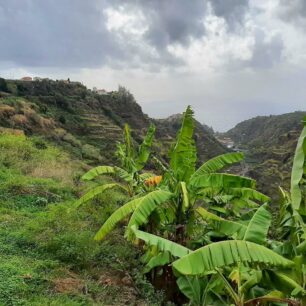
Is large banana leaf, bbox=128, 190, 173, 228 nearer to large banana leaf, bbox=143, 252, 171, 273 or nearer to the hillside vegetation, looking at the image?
the hillside vegetation

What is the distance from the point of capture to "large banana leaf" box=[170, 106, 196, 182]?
7660 millimetres

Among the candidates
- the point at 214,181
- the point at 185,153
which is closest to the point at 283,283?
the point at 214,181

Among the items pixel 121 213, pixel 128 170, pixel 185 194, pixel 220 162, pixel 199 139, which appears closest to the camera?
pixel 185 194

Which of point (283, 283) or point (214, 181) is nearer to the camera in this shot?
point (283, 283)

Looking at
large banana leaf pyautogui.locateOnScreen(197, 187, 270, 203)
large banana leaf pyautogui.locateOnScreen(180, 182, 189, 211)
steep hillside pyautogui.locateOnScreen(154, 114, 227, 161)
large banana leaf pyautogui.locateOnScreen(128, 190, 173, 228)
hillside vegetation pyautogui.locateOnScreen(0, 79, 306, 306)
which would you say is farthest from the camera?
steep hillside pyautogui.locateOnScreen(154, 114, 227, 161)

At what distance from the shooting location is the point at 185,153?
25.2 ft

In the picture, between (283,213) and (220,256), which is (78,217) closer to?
(283,213)

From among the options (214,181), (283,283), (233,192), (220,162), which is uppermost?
(220,162)

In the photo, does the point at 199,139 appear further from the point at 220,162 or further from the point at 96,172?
the point at 220,162

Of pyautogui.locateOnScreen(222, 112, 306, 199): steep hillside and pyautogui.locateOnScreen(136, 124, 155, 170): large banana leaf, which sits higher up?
pyautogui.locateOnScreen(136, 124, 155, 170): large banana leaf

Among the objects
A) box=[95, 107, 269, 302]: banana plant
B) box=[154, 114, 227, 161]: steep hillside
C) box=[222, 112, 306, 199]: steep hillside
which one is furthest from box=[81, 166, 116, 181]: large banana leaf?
box=[154, 114, 227, 161]: steep hillside

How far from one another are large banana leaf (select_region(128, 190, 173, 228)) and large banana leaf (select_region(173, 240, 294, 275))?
2.16m

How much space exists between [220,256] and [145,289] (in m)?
2.86

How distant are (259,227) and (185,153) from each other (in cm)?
226
